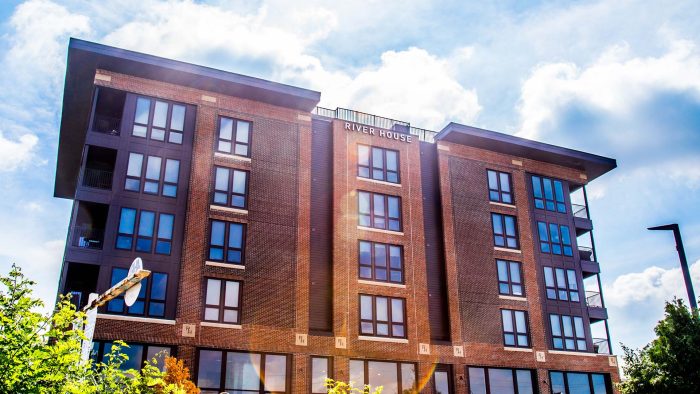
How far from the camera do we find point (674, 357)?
26.8 meters

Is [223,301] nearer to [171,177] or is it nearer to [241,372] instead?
[241,372]

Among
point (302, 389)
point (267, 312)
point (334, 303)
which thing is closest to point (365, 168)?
point (334, 303)

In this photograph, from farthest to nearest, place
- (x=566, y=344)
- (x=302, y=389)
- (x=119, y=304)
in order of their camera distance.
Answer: (x=566, y=344) < (x=302, y=389) < (x=119, y=304)

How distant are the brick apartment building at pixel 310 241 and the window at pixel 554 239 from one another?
16 centimetres

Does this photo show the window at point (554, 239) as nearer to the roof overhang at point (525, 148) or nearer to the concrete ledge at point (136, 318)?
the roof overhang at point (525, 148)

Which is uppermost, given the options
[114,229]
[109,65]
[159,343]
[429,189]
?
[109,65]

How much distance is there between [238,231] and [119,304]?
737cm

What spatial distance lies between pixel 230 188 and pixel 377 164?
10.1m

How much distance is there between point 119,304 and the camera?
30.4m

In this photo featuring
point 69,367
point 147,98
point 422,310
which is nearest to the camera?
point 69,367

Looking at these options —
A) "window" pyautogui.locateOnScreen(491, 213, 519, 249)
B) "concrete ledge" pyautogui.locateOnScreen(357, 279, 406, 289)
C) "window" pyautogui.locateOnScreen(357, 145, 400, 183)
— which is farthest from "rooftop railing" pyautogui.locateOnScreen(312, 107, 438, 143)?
"concrete ledge" pyautogui.locateOnScreen(357, 279, 406, 289)

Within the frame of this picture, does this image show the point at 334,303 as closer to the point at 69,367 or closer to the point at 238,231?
the point at 238,231

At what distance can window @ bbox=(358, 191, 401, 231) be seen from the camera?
38.8 metres

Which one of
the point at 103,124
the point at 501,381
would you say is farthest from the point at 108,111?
the point at 501,381
